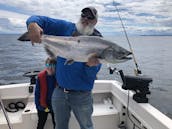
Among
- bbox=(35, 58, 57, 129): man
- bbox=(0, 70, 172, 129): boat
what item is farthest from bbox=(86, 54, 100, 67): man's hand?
bbox=(35, 58, 57, 129): man

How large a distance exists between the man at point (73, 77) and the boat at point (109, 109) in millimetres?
678

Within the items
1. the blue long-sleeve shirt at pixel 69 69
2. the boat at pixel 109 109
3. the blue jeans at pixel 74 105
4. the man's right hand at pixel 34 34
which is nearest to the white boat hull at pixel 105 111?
the boat at pixel 109 109

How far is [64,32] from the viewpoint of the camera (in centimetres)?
273

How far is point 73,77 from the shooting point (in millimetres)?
2562

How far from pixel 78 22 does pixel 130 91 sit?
145 centimetres

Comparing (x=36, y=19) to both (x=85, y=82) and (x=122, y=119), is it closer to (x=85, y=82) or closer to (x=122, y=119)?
(x=85, y=82)

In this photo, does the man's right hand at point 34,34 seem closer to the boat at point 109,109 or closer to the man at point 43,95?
the boat at point 109,109

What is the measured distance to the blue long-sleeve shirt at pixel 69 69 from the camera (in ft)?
8.32

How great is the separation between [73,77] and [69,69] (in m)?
0.09

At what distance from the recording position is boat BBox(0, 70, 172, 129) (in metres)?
3.06

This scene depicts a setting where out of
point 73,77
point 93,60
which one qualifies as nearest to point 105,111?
point 73,77

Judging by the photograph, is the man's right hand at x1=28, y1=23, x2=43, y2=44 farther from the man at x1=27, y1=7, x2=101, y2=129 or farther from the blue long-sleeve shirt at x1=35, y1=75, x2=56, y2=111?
the blue long-sleeve shirt at x1=35, y1=75, x2=56, y2=111

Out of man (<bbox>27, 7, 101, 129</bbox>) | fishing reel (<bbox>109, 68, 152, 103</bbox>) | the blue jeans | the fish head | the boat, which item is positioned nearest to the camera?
the fish head

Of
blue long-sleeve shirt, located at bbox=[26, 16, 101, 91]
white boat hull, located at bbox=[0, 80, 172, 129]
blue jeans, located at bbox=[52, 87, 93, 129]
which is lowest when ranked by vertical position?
white boat hull, located at bbox=[0, 80, 172, 129]
